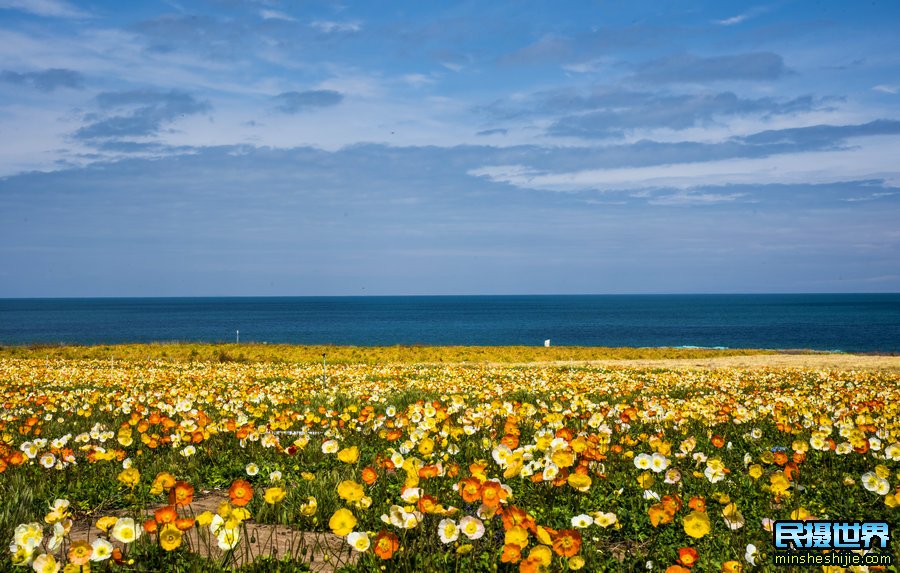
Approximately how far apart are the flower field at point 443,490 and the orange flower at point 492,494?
0.01m

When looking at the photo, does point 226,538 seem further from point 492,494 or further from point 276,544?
point 492,494

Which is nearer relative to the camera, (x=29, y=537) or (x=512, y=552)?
(x=512, y=552)

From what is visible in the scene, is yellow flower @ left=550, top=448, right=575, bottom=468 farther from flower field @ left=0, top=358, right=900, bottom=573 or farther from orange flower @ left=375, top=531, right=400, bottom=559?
orange flower @ left=375, top=531, right=400, bottom=559

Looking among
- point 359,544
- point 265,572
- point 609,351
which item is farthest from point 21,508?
Answer: point 609,351

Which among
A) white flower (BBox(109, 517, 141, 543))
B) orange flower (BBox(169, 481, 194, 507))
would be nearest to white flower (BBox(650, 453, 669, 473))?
orange flower (BBox(169, 481, 194, 507))

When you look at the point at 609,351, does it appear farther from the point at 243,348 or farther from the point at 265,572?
the point at 265,572

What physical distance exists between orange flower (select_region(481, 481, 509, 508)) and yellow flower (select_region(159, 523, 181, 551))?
5.14 feet

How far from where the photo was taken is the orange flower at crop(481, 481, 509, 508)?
333cm

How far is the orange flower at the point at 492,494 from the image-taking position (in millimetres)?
3328

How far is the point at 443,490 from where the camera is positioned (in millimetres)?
4859

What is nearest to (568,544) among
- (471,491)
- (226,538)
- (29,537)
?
(471,491)

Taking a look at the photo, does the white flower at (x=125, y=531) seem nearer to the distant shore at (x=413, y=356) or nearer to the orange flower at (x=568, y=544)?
the orange flower at (x=568, y=544)

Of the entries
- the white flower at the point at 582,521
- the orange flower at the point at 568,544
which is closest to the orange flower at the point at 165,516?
the orange flower at the point at 568,544

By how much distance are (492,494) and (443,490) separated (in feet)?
5.26
